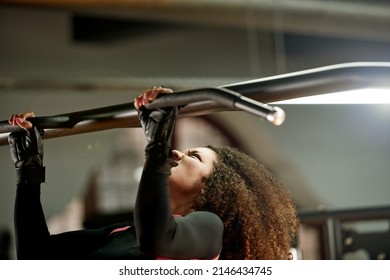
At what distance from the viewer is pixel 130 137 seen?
1584mm

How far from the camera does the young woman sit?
1.43 meters

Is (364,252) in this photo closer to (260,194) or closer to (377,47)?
(260,194)

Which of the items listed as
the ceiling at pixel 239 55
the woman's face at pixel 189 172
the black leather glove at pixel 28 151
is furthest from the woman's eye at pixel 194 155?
the black leather glove at pixel 28 151

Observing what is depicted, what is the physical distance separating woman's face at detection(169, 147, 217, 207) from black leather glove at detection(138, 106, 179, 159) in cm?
9

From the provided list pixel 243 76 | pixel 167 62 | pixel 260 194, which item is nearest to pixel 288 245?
pixel 260 194

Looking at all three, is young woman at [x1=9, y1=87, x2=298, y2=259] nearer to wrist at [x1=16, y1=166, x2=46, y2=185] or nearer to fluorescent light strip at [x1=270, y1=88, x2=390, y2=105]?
wrist at [x1=16, y1=166, x2=46, y2=185]

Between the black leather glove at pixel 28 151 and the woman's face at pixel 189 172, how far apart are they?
344 millimetres

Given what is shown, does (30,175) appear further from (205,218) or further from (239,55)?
(239,55)

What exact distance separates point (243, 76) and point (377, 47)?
2.28 feet

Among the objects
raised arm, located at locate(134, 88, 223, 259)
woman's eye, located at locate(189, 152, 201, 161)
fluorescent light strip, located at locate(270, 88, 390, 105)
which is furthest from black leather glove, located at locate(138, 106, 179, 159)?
fluorescent light strip, located at locate(270, 88, 390, 105)

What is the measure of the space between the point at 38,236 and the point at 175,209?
1.19ft

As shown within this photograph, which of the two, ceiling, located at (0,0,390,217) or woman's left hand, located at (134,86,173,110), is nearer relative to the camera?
woman's left hand, located at (134,86,173,110)

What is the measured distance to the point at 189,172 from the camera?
4.96 ft

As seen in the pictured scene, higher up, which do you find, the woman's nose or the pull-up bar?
the pull-up bar
